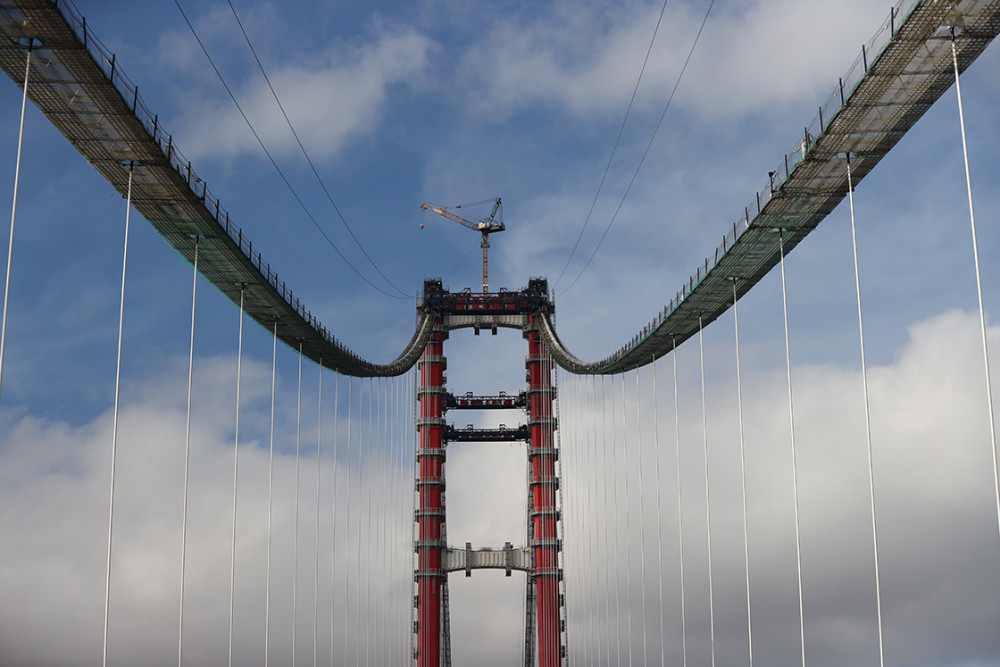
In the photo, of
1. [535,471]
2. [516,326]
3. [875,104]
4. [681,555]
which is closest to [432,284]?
[516,326]

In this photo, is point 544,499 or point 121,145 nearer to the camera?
point 121,145

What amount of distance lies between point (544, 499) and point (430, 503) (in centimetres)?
1069

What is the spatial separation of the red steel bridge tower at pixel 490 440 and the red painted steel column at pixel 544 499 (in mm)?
92

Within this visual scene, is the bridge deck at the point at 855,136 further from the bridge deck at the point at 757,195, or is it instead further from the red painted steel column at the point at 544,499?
the red painted steel column at the point at 544,499

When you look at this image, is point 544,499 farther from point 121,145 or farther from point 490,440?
point 121,145

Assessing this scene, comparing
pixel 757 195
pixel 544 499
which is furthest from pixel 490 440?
pixel 757 195

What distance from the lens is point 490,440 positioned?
124m

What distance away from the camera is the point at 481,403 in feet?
407

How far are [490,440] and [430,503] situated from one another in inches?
395

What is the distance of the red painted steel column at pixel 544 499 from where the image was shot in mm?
114188

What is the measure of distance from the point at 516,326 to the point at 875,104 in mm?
78150

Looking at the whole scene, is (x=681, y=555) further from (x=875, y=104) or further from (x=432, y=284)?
(x=432, y=284)

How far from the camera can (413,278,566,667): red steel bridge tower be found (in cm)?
11512

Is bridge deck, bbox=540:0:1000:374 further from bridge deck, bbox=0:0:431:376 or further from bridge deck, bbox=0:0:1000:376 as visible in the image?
bridge deck, bbox=0:0:431:376
